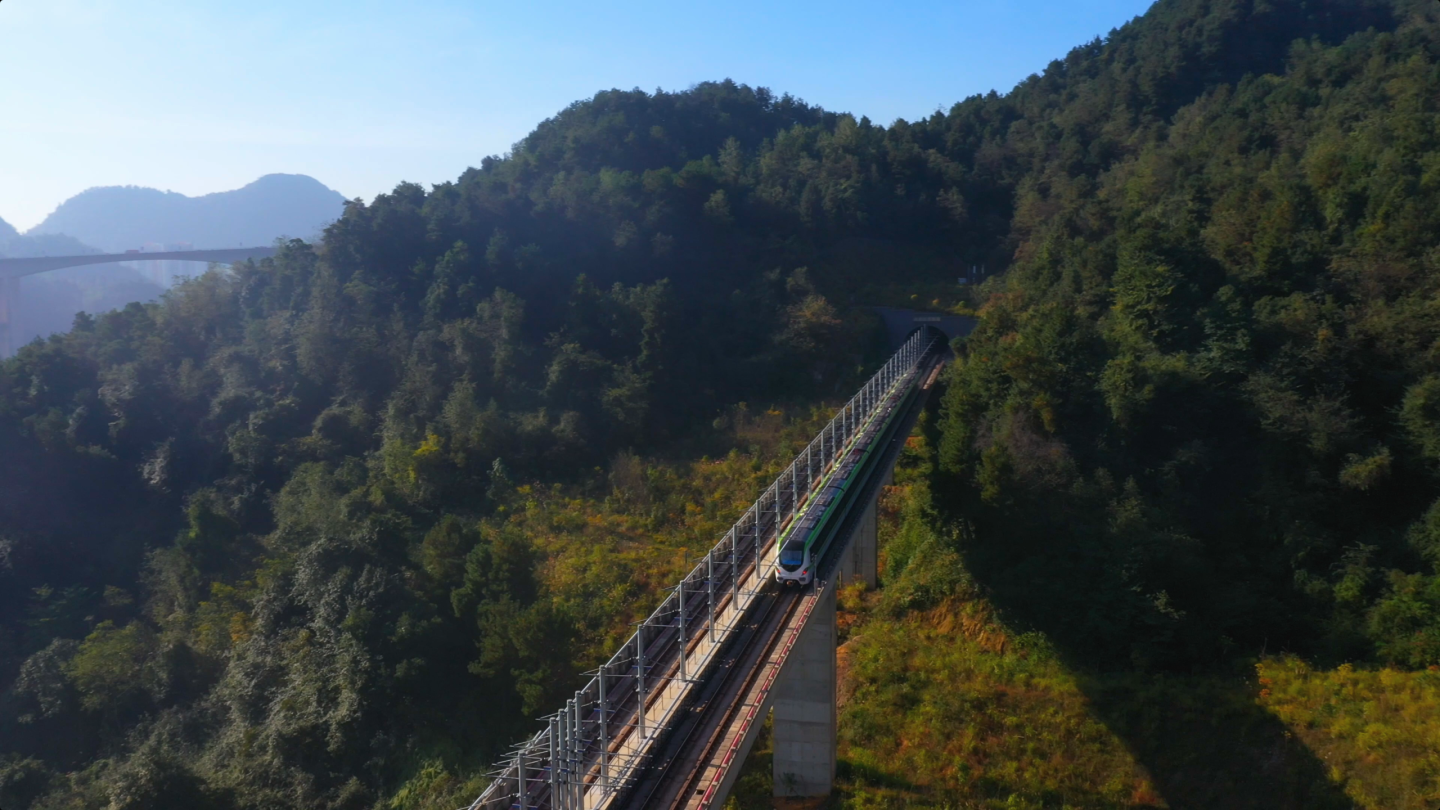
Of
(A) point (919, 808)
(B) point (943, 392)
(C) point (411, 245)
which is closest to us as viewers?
(A) point (919, 808)

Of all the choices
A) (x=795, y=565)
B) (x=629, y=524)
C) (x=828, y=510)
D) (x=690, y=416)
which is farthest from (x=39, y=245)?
(x=795, y=565)

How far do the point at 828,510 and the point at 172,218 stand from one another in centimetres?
10538

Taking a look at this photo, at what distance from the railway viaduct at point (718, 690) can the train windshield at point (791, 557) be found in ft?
Result: 2.08

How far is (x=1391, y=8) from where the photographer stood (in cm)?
5950

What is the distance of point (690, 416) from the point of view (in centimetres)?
4291

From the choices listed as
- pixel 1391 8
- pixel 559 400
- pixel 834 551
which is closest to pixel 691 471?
pixel 559 400

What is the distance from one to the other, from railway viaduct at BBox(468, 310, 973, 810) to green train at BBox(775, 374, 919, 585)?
0.11 meters

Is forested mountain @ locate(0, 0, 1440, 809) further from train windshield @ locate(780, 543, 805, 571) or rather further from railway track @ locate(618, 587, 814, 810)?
railway track @ locate(618, 587, 814, 810)

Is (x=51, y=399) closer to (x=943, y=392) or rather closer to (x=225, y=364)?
(x=225, y=364)

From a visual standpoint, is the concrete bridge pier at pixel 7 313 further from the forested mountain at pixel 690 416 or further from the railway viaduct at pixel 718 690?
the railway viaduct at pixel 718 690

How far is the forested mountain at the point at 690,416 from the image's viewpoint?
930 inches

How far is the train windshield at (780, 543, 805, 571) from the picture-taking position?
19.7m

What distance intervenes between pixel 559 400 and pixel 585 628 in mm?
16211

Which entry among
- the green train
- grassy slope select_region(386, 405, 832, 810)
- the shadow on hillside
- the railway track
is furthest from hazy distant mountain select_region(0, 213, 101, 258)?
the shadow on hillside
